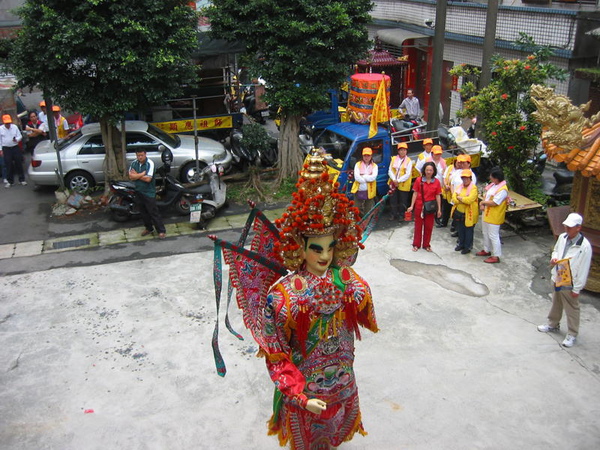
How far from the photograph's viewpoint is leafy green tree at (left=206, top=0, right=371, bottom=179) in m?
11.2

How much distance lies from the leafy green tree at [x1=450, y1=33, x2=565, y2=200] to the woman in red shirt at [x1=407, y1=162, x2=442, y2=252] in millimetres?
1689

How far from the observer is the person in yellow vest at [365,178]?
10203 mm

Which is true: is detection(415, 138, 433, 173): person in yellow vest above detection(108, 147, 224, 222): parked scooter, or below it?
above

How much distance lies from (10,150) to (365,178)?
825cm

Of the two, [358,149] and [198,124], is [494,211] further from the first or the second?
[198,124]

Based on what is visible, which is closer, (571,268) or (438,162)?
(571,268)

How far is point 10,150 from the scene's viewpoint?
13227mm

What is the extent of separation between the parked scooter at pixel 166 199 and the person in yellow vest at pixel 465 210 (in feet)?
15.1

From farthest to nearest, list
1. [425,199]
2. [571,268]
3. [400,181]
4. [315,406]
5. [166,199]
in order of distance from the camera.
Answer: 1. [166,199]
2. [400,181]
3. [425,199]
4. [571,268]
5. [315,406]

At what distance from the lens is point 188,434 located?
566cm

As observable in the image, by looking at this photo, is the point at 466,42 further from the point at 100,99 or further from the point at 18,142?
the point at 18,142

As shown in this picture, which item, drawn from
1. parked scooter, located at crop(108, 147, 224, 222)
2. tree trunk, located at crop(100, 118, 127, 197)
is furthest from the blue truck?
tree trunk, located at crop(100, 118, 127, 197)

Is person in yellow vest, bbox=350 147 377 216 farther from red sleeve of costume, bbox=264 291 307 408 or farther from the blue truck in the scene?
red sleeve of costume, bbox=264 291 307 408

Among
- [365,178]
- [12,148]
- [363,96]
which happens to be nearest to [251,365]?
[365,178]
